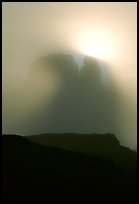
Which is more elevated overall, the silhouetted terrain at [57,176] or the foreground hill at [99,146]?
the silhouetted terrain at [57,176]

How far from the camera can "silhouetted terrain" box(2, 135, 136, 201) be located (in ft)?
78.3

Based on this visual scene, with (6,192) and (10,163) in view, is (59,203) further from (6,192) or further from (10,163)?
(10,163)

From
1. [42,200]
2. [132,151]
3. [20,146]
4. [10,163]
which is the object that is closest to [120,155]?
[132,151]

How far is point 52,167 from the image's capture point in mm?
31312

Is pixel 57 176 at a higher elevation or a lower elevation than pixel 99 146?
higher

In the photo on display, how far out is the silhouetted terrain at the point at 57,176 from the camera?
23859 mm

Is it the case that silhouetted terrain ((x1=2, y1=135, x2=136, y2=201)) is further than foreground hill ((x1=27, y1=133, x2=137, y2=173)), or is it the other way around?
foreground hill ((x1=27, y1=133, x2=137, y2=173))

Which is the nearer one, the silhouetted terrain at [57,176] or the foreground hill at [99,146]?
the silhouetted terrain at [57,176]

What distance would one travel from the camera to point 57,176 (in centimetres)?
2817

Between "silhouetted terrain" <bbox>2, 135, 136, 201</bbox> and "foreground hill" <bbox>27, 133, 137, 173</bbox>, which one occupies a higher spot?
"silhouetted terrain" <bbox>2, 135, 136, 201</bbox>

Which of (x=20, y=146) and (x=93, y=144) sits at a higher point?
(x=20, y=146)

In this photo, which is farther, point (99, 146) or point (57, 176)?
point (99, 146)

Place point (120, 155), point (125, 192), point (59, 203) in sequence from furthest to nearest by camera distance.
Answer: point (120, 155) < point (125, 192) < point (59, 203)

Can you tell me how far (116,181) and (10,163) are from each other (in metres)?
11.9
